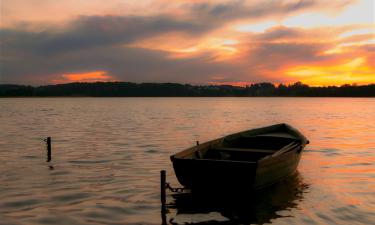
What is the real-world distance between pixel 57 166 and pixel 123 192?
734 cm

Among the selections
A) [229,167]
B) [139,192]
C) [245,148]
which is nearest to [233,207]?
[229,167]

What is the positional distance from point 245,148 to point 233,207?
7.26m

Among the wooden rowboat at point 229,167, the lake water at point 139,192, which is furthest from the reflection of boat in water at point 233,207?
the wooden rowboat at point 229,167

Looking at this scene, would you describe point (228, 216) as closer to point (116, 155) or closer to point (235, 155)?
point (235, 155)

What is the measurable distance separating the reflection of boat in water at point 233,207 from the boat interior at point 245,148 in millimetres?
1736

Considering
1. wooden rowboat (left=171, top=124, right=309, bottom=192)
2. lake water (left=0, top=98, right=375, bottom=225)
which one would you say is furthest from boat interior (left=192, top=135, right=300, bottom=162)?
lake water (left=0, top=98, right=375, bottom=225)

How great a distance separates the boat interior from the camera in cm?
1756

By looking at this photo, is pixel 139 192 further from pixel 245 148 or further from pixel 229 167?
pixel 245 148

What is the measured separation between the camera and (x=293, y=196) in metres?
15.9

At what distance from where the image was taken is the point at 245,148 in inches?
827

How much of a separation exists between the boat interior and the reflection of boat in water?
1.74m

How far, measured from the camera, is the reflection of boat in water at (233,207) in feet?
42.2

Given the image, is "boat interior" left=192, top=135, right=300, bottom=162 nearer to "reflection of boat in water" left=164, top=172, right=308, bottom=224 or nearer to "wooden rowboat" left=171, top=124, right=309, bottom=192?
"wooden rowboat" left=171, top=124, right=309, bottom=192

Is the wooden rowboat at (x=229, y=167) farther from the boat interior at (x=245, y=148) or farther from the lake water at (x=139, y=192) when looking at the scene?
the lake water at (x=139, y=192)
